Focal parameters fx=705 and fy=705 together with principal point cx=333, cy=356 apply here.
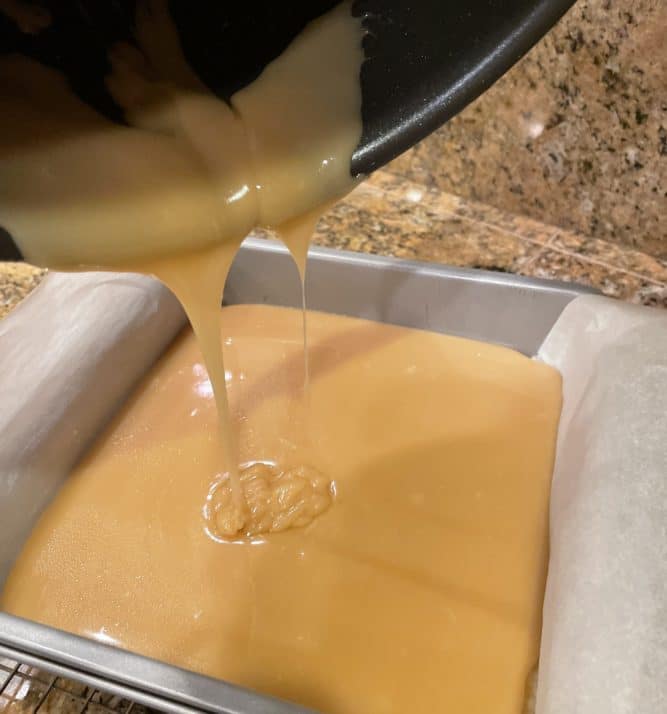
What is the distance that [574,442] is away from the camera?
69 centimetres

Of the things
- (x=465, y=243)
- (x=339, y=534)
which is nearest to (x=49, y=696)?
(x=339, y=534)

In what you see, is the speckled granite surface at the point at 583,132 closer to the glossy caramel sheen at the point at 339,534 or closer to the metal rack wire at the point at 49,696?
the glossy caramel sheen at the point at 339,534

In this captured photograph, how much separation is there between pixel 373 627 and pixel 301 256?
33 centimetres

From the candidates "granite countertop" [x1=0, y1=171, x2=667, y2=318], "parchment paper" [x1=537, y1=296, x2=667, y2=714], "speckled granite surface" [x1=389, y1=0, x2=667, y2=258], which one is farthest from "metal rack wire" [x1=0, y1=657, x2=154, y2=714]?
"speckled granite surface" [x1=389, y1=0, x2=667, y2=258]

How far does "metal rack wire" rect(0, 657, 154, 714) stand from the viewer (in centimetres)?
56

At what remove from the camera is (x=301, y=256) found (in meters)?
0.63

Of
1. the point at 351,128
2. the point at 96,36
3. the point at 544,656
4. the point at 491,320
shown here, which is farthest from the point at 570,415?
the point at 96,36

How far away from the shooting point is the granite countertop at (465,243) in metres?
0.89

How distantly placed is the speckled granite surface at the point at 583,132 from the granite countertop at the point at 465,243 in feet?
0.08

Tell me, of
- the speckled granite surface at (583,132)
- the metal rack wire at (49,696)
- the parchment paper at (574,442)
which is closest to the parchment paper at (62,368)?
the parchment paper at (574,442)

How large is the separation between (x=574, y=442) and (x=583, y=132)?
40cm

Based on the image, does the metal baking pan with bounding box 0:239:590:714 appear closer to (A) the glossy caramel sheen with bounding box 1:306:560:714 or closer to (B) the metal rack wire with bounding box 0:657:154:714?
(A) the glossy caramel sheen with bounding box 1:306:560:714

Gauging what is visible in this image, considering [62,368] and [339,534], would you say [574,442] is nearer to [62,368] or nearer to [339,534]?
[339,534]

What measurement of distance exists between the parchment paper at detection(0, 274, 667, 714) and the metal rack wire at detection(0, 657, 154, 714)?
0.13 metres
